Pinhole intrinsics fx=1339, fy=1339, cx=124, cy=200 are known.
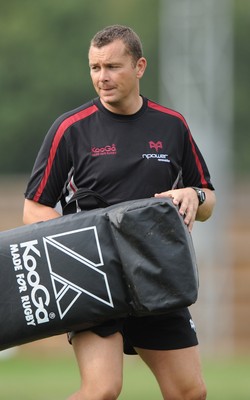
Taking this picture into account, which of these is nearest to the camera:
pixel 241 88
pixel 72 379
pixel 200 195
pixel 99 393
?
pixel 99 393

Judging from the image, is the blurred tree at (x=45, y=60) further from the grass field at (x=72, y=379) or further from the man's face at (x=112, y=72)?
the man's face at (x=112, y=72)

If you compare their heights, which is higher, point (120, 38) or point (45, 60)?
point (120, 38)

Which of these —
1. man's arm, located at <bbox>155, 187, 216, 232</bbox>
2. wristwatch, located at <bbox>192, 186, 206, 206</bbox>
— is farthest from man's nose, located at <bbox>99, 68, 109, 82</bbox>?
wristwatch, located at <bbox>192, 186, 206, 206</bbox>

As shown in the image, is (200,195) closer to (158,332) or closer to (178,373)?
(158,332)

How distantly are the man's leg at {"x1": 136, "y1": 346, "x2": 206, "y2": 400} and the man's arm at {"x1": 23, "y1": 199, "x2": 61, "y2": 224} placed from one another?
34.1 inches

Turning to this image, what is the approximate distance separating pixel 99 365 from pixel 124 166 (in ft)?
3.49

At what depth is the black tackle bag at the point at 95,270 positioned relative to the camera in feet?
21.4

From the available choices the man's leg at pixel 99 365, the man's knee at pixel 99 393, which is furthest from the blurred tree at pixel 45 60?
the man's knee at pixel 99 393

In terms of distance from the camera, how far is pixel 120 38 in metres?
7.00

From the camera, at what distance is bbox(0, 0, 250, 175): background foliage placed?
100 feet

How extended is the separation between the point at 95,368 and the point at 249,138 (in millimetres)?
24586

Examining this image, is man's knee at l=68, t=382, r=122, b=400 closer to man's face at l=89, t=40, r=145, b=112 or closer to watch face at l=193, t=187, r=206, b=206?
watch face at l=193, t=187, r=206, b=206

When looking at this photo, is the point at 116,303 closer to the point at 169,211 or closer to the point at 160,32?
the point at 169,211

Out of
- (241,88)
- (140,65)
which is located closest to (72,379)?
(140,65)
